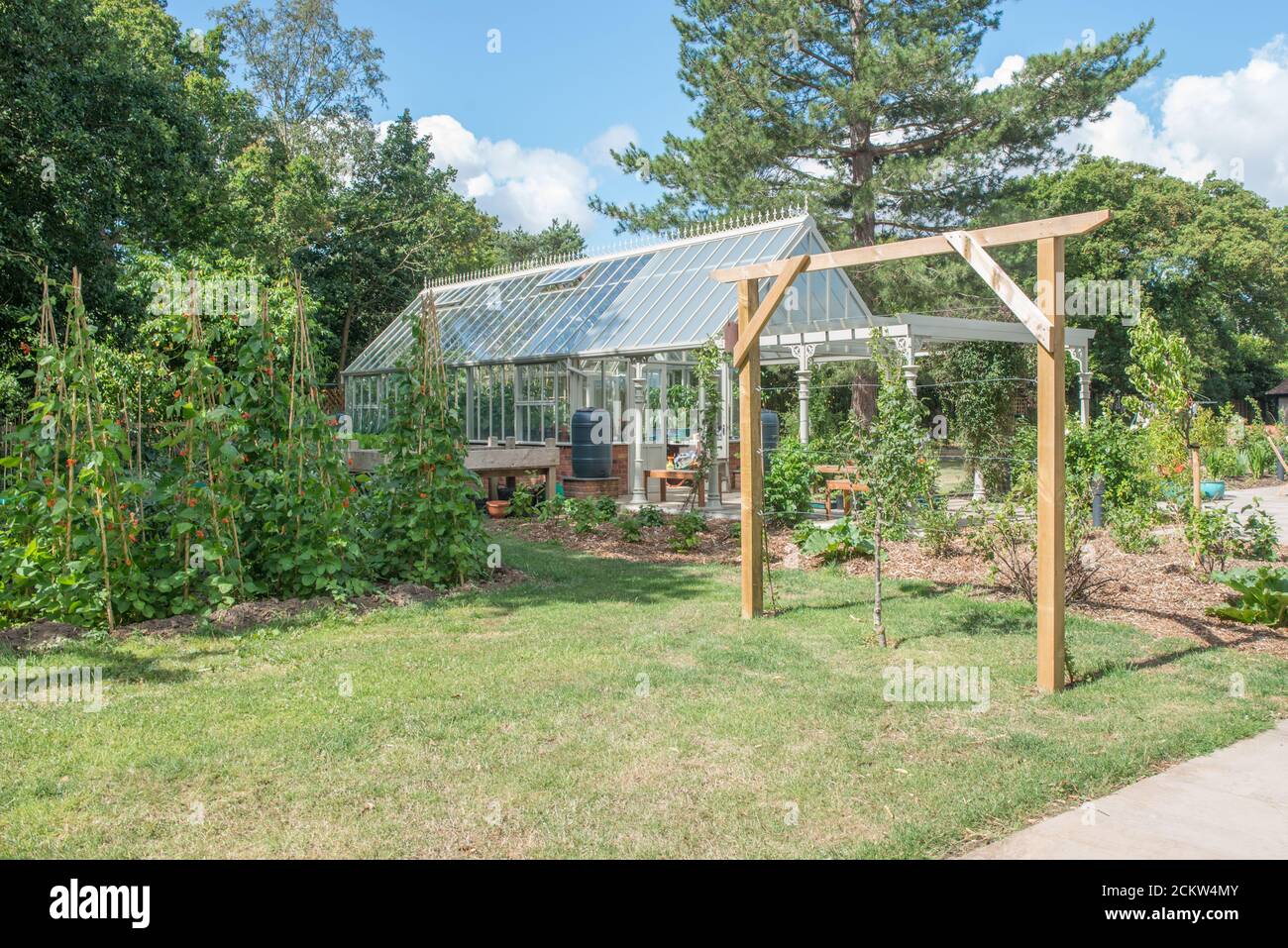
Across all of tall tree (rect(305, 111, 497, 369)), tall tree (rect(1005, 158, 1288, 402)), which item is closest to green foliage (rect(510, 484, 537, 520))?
tall tree (rect(305, 111, 497, 369))

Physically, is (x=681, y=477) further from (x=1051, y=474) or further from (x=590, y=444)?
(x=1051, y=474)

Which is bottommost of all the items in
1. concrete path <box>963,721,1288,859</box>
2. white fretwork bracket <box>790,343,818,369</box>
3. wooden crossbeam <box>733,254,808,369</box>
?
concrete path <box>963,721,1288,859</box>

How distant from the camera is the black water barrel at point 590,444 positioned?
15.2 meters

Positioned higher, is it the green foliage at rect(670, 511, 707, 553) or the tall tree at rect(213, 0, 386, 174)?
the tall tree at rect(213, 0, 386, 174)

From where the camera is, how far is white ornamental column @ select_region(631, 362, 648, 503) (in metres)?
14.7

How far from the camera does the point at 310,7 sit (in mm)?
28859

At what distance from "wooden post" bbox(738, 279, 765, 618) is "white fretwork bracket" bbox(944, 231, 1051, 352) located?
72.4 inches

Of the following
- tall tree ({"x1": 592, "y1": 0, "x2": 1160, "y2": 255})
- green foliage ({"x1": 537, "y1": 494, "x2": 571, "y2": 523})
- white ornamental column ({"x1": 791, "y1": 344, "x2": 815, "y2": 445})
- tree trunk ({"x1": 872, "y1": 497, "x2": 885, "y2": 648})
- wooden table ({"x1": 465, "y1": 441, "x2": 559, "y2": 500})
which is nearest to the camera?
tree trunk ({"x1": 872, "y1": 497, "x2": 885, "y2": 648})

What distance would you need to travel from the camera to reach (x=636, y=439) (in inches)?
578

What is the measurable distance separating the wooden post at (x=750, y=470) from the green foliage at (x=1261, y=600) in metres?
3.28

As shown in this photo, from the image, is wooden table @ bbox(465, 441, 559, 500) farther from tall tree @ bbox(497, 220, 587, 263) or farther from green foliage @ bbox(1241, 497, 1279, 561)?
tall tree @ bbox(497, 220, 587, 263)

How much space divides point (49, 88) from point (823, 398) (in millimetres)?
16698

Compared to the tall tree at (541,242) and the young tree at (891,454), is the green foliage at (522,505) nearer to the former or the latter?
the young tree at (891,454)
